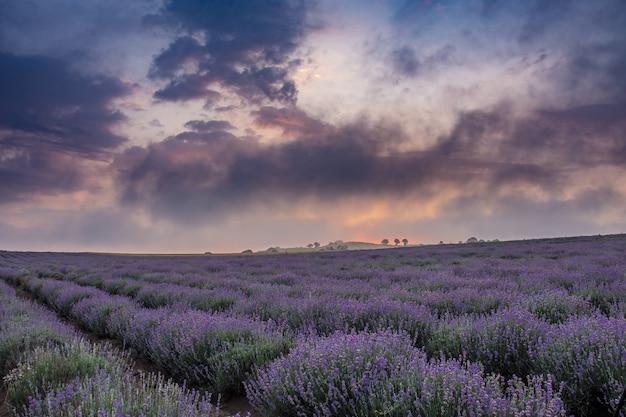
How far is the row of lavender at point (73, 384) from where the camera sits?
2453mm

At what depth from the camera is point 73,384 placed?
312 cm

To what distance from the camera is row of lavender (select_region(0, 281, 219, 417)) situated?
2.45 m

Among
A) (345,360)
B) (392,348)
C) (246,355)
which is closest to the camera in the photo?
(345,360)

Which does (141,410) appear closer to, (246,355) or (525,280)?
(246,355)

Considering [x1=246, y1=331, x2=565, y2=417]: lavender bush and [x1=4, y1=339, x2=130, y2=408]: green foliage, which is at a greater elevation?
[x1=246, y1=331, x2=565, y2=417]: lavender bush

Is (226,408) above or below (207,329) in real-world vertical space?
below

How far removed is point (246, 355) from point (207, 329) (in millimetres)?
861

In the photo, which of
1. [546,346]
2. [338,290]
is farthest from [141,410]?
[338,290]

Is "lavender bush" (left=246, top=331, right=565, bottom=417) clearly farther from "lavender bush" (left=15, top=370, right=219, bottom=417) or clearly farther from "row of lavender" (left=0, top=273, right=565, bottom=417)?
"lavender bush" (left=15, top=370, right=219, bottom=417)

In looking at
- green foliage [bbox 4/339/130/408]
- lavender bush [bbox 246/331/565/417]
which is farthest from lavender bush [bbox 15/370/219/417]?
lavender bush [bbox 246/331/565/417]

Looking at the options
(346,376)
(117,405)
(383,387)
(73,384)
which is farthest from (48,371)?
(383,387)

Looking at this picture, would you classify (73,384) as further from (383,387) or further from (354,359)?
(383,387)

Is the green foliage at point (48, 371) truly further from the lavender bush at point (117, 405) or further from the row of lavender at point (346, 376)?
the lavender bush at point (117, 405)

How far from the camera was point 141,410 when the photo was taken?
7.83 feet
